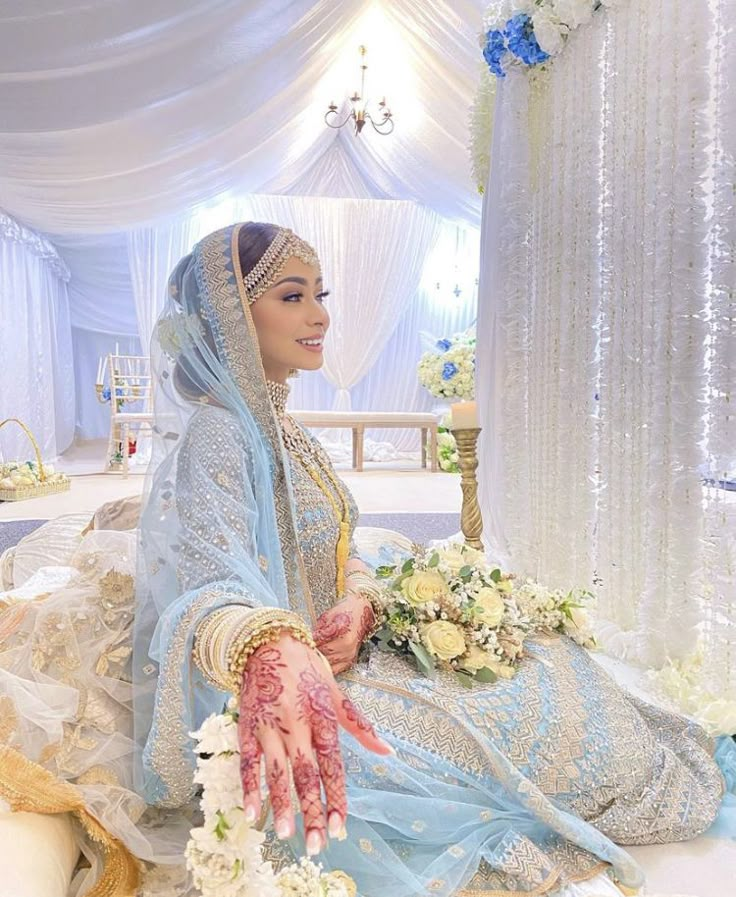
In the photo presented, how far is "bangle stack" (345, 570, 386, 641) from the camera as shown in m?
1.35

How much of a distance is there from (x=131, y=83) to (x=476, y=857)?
4899mm

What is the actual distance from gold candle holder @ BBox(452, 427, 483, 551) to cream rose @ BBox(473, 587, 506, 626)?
1.94 feet

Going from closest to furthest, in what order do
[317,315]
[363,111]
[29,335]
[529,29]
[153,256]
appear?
[317,315], [529,29], [363,111], [29,335], [153,256]

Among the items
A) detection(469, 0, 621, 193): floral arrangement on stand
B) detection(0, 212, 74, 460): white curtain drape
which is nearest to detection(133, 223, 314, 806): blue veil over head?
detection(469, 0, 621, 193): floral arrangement on stand

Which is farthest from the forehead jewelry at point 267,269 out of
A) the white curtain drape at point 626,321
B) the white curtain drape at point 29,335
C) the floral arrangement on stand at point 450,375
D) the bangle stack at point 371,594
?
the white curtain drape at point 29,335

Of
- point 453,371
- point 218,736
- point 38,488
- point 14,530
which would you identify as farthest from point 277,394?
point 453,371

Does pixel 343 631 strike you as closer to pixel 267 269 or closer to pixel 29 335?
pixel 267 269

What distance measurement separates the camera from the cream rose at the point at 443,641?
128 centimetres

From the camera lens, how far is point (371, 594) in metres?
1.36

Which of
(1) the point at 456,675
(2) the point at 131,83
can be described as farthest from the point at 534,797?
(2) the point at 131,83

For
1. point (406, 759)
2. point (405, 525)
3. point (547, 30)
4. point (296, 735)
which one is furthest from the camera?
point (405, 525)

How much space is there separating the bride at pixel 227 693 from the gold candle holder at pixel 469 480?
2.32 ft

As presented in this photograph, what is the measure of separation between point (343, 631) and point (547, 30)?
8.14ft

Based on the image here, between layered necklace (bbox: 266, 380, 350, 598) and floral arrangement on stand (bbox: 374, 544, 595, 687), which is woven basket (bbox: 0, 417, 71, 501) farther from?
floral arrangement on stand (bbox: 374, 544, 595, 687)
